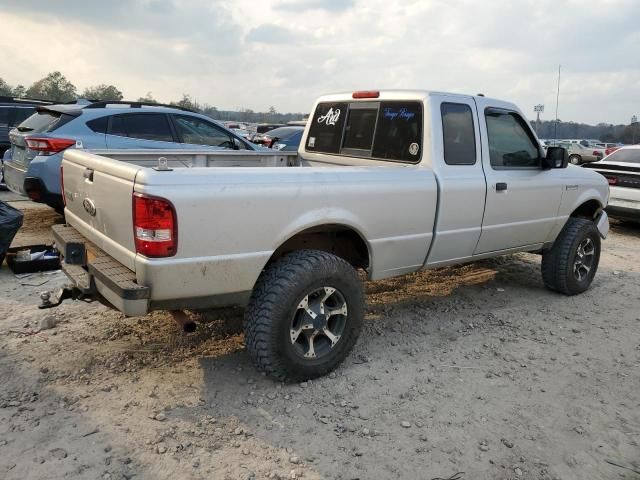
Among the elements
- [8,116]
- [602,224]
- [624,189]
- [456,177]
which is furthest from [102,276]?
[8,116]

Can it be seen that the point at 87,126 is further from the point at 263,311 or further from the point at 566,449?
the point at 566,449

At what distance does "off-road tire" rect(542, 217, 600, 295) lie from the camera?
5457 mm

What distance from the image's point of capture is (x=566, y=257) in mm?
5461

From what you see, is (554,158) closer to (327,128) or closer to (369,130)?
(369,130)

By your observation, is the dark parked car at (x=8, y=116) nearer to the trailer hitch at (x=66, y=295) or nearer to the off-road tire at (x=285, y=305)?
A: the trailer hitch at (x=66, y=295)

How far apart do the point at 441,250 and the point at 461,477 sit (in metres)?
1.92

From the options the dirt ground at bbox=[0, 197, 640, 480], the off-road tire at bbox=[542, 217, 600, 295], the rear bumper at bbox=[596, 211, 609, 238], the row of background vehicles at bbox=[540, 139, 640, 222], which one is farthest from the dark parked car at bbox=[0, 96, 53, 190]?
the rear bumper at bbox=[596, 211, 609, 238]

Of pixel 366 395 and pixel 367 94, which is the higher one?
pixel 367 94

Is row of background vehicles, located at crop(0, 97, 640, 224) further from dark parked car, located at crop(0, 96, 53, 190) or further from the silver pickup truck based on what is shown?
dark parked car, located at crop(0, 96, 53, 190)

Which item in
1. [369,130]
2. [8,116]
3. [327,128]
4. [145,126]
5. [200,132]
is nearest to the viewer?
[369,130]

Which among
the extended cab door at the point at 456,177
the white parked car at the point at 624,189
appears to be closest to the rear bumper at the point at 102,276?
the extended cab door at the point at 456,177

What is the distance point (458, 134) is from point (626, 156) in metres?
7.78

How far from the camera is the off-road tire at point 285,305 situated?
327 centimetres

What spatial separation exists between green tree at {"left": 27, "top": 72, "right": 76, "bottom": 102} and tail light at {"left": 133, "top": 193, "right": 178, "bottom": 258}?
164ft
